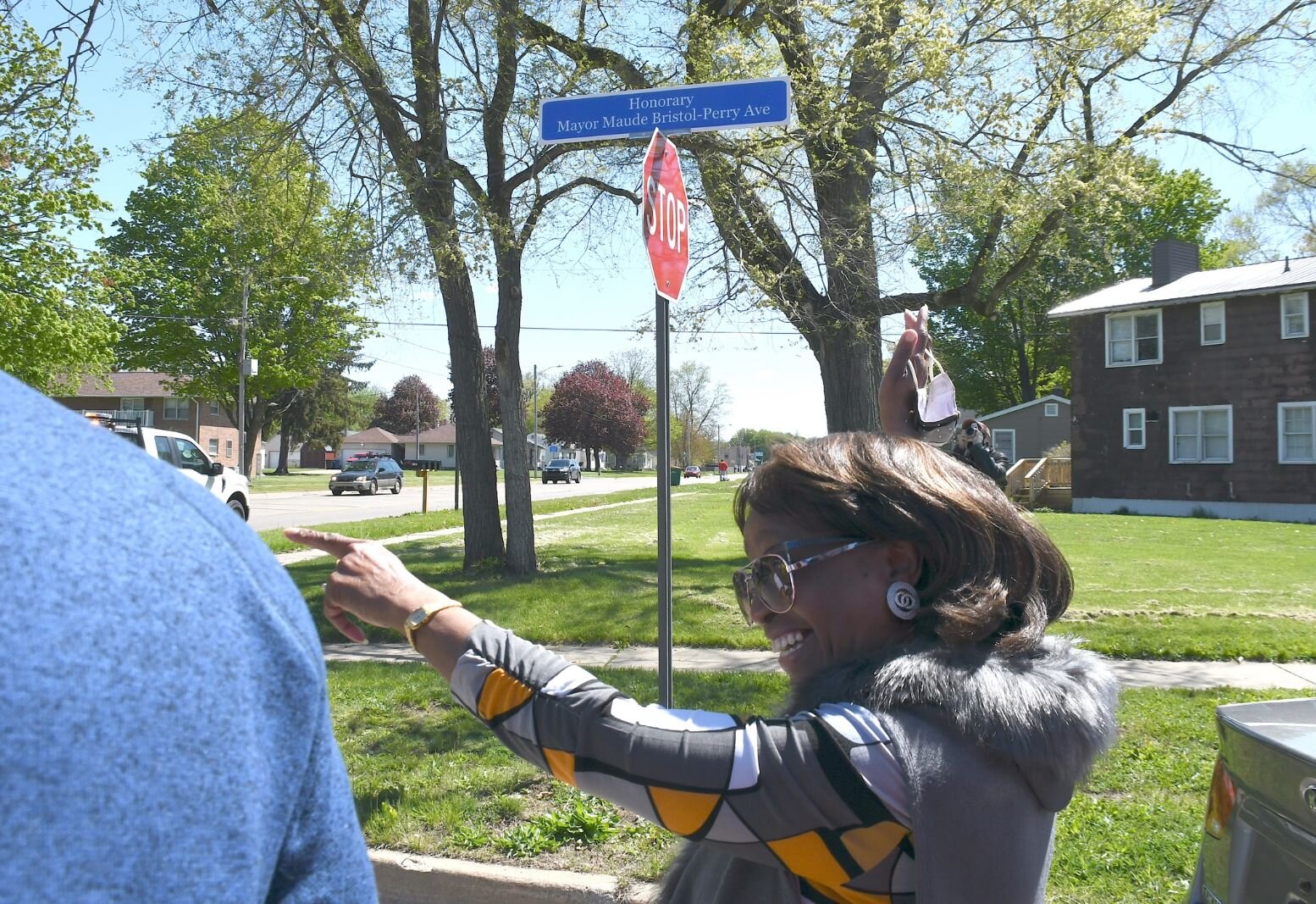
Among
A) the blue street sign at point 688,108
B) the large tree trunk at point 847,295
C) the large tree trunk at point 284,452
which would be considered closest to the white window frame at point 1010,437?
the large tree trunk at point 847,295

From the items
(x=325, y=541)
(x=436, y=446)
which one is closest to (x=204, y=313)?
(x=325, y=541)

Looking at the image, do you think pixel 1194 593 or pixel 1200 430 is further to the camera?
pixel 1200 430

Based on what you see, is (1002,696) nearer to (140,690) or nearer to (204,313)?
(140,690)

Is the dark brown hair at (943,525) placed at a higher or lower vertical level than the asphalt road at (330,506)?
higher

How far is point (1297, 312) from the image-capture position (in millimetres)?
25578

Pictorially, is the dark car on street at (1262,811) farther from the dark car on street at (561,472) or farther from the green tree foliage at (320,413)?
the green tree foliage at (320,413)

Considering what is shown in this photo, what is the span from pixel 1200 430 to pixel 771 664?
24411 mm

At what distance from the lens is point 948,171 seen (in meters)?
10.3

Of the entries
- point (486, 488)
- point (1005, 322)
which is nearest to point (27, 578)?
point (486, 488)

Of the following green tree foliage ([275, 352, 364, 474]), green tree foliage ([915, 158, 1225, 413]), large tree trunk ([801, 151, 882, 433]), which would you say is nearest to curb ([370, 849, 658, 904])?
large tree trunk ([801, 151, 882, 433])

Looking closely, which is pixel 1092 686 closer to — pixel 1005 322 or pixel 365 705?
pixel 365 705

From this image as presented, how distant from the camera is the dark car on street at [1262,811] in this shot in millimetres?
2201

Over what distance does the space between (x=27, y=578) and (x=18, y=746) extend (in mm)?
92

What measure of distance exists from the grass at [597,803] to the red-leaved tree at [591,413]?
83.7 meters
